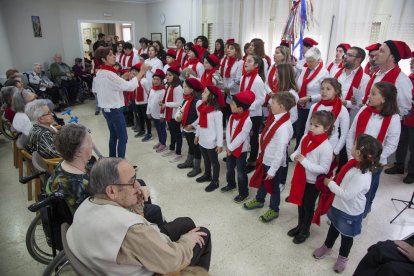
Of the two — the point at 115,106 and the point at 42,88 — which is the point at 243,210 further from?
the point at 42,88

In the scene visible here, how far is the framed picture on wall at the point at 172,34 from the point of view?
8008mm

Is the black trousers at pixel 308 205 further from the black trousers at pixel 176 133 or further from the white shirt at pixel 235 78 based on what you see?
the white shirt at pixel 235 78

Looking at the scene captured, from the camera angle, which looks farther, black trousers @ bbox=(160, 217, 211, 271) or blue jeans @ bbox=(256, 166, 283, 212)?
blue jeans @ bbox=(256, 166, 283, 212)

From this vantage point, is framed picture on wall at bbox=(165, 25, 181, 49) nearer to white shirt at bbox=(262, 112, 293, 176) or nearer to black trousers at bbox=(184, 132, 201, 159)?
black trousers at bbox=(184, 132, 201, 159)

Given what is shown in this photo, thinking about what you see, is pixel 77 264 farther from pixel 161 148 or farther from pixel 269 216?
pixel 161 148

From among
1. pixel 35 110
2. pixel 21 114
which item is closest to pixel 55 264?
pixel 35 110

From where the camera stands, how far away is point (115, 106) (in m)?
3.27

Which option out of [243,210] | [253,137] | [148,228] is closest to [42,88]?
[253,137]

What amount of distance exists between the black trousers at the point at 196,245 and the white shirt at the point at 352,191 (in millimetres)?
947

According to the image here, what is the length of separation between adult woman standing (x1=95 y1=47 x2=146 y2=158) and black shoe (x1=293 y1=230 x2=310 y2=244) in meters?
2.37

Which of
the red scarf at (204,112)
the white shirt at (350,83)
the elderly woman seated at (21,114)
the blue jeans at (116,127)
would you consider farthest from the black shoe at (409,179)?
the elderly woman seated at (21,114)

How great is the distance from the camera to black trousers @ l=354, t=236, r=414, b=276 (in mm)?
1438

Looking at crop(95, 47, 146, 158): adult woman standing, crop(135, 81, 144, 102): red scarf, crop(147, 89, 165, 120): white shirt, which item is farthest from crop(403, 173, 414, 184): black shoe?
crop(135, 81, 144, 102): red scarf

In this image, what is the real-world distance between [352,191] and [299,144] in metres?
0.83
